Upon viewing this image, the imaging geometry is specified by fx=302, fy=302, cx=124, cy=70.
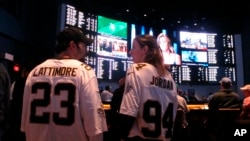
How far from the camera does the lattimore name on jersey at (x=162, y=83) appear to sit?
239cm

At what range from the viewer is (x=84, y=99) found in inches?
83.1

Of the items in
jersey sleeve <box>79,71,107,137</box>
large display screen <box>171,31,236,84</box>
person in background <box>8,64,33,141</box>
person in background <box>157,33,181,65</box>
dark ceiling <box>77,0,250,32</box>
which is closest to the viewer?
jersey sleeve <box>79,71,107,137</box>

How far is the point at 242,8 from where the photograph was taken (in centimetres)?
1507

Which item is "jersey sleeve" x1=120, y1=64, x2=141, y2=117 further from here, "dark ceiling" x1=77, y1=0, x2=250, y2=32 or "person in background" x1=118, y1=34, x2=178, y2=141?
"dark ceiling" x1=77, y1=0, x2=250, y2=32

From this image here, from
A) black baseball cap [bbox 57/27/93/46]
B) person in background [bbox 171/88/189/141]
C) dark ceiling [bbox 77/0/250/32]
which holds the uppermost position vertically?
dark ceiling [bbox 77/0/250/32]

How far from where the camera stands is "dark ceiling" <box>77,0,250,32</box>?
1369 cm

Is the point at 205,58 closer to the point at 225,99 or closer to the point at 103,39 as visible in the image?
the point at 103,39

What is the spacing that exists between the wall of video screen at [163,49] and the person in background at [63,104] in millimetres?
8028

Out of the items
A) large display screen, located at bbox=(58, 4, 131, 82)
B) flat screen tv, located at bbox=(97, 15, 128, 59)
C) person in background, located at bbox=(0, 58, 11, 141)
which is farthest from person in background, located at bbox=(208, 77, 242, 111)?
flat screen tv, located at bbox=(97, 15, 128, 59)

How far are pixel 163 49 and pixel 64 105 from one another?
10.1m

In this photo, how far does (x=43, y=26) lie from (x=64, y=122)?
9.48m

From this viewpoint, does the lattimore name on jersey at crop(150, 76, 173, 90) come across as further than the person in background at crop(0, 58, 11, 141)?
No

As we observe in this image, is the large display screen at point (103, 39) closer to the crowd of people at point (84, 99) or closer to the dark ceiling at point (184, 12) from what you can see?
the dark ceiling at point (184, 12)

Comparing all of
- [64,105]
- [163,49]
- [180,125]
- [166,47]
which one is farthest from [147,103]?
[166,47]
